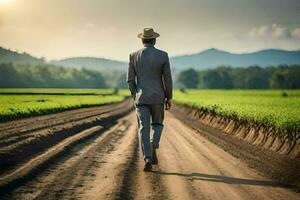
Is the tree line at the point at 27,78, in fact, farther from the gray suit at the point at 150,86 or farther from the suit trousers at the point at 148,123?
the suit trousers at the point at 148,123

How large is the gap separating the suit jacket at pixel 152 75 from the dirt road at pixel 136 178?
58.9 inches

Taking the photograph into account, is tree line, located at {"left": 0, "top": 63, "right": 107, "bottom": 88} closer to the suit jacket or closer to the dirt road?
the dirt road

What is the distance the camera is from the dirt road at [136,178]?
22.6 ft

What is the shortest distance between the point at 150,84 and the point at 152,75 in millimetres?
201

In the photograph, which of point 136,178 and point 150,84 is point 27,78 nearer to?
point 150,84

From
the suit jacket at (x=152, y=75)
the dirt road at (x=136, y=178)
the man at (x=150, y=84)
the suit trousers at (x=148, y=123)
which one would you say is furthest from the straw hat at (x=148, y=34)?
the dirt road at (x=136, y=178)

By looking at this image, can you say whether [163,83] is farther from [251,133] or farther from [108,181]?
[251,133]

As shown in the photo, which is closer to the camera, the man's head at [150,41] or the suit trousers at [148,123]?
the suit trousers at [148,123]

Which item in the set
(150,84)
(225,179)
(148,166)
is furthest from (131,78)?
(225,179)

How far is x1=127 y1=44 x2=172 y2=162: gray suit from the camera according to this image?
30.6ft

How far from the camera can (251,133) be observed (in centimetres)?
1842

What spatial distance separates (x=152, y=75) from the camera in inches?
372

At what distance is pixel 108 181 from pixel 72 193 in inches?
42.3

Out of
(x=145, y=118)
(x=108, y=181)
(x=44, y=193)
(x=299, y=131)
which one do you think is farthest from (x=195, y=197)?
(x=299, y=131)
